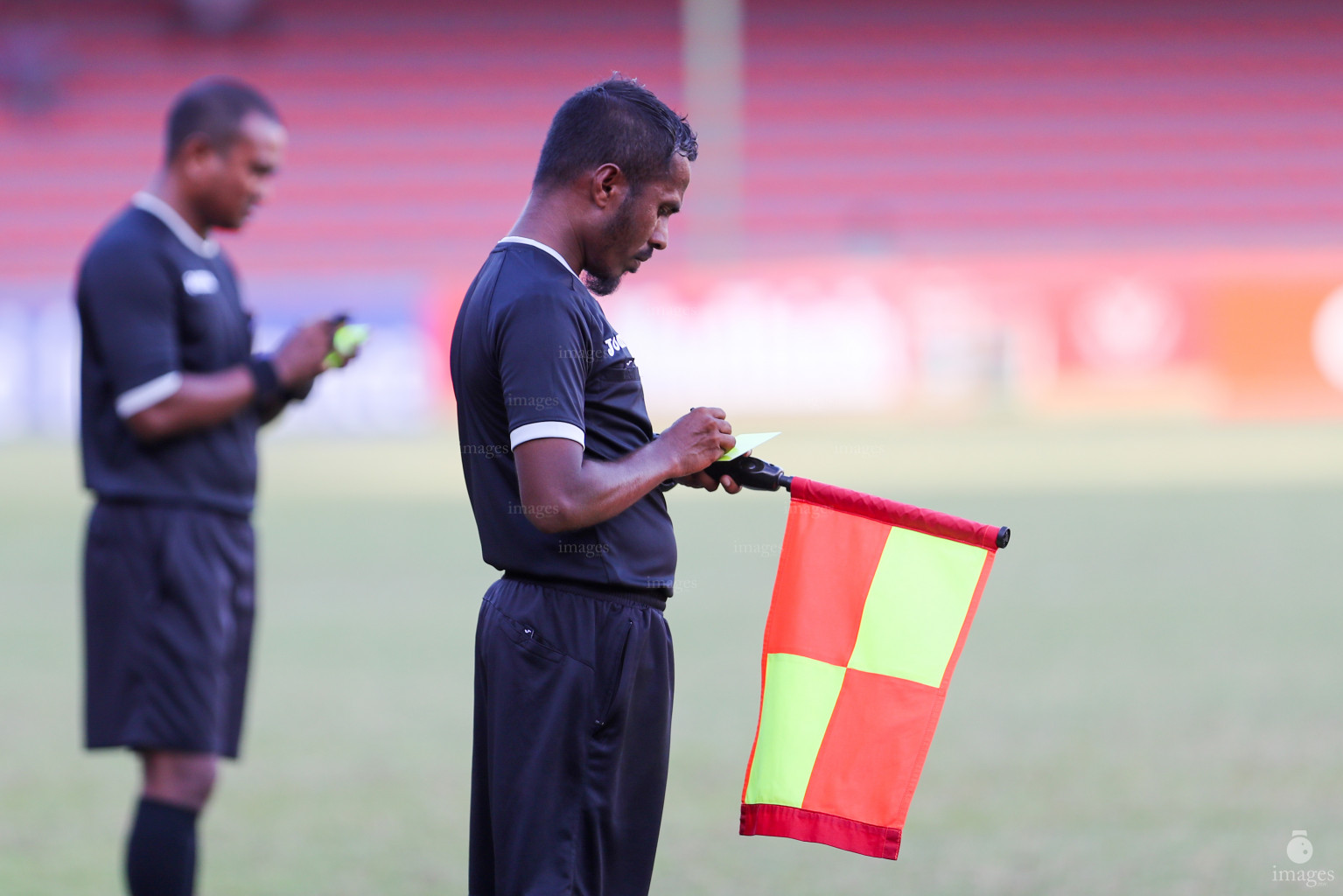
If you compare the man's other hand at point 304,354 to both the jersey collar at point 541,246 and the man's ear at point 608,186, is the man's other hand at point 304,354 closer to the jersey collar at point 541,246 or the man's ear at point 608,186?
the jersey collar at point 541,246

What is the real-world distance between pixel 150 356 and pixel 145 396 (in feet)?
0.29

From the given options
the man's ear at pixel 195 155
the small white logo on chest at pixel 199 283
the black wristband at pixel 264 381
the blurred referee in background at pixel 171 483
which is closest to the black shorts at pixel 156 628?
the blurred referee in background at pixel 171 483

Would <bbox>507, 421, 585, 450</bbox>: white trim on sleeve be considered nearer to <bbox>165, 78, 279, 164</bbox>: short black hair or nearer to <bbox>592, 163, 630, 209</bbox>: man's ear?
<bbox>592, 163, 630, 209</bbox>: man's ear

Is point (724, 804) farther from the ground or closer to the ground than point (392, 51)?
closer to the ground

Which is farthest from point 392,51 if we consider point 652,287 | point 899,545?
point 899,545

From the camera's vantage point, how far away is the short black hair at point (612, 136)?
2.56 m

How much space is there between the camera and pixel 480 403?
2.56 metres

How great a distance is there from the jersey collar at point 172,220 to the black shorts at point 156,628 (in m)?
0.63

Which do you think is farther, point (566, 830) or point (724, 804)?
point (724, 804)

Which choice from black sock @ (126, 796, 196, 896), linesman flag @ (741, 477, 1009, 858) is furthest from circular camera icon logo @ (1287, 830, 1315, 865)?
black sock @ (126, 796, 196, 896)

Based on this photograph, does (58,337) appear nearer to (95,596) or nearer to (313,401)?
(313,401)

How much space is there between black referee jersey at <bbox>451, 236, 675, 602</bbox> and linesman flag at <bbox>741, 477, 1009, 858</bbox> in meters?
0.34

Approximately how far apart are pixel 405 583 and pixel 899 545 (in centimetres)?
615

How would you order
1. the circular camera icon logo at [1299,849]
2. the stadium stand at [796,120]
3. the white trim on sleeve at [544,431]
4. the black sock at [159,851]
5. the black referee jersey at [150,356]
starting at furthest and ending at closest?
the stadium stand at [796,120] → the circular camera icon logo at [1299,849] → the black referee jersey at [150,356] → the black sock at [159,851] → the white trim on sleeve at [544,431]
